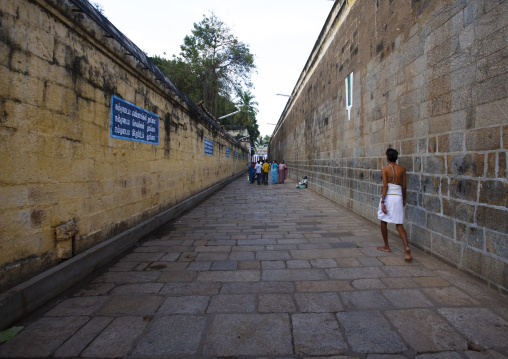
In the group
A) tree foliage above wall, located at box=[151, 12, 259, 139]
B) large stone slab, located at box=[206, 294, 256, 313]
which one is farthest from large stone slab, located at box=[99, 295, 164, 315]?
tree foliage above wall, located at box=[151, 12, 259, 139]

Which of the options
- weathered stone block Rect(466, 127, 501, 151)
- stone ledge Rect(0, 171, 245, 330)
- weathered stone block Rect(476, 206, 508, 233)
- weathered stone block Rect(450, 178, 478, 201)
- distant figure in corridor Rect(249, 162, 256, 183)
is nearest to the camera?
stone ledge Rect(0, 171, 245, 330)

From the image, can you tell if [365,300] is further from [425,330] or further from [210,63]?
[210,63]

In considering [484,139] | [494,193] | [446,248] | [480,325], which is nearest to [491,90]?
[484,139]

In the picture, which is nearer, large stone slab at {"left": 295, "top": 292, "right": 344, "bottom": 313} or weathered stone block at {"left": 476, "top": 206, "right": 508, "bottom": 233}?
large stone slab at {"left": 295, "top": 292, "right": 344, "bottom": 313}

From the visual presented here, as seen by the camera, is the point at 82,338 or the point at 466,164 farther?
the point at 466,164

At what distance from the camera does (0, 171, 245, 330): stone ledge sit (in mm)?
2236

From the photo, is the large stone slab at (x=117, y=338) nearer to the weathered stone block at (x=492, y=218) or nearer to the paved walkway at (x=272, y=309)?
the paved walkway at (x=272, y=309)

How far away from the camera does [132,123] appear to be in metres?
4.83

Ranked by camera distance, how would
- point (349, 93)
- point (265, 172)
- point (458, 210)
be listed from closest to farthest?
point (458, 210) → point (349, 93) → point (265, 172)

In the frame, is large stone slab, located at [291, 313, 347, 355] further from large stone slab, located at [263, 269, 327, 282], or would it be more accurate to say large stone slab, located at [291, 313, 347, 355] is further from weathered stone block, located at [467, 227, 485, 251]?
weathered stone block, located at [467, 227, 485, 251]

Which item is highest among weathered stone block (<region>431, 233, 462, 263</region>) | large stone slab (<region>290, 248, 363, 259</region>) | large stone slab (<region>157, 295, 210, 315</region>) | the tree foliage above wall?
the tree foliage above wall

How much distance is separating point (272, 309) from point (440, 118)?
3211 mm

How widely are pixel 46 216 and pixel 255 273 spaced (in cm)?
232

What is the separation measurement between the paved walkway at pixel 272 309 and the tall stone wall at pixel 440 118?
0.53 metres
